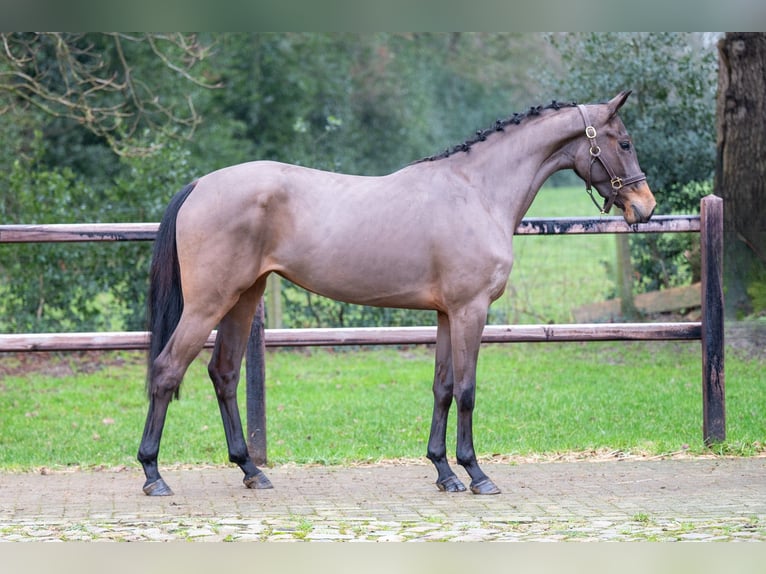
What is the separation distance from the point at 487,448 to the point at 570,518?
84.5 inches

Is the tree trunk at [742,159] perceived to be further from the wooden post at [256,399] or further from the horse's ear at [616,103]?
the wooden post at [256,399]

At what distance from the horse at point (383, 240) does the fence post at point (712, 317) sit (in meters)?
1.19

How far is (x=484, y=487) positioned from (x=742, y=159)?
598 centimetres

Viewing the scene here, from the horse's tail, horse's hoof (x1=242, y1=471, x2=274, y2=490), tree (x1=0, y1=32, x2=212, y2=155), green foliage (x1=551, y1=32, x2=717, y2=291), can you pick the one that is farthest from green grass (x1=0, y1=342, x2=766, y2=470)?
tree (x1=0, y1=32, x2=212, y2=155)

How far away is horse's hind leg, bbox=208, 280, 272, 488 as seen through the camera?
6.07 metres

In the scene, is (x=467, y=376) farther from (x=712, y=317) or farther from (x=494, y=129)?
(x=712, y=317)

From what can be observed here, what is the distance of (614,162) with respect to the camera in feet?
19.7

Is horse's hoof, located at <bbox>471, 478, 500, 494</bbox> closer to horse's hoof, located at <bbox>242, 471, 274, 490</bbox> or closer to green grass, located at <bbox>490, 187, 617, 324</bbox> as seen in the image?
horse's hoof, located at <bbox>242, 471, 274, 490</bbox>

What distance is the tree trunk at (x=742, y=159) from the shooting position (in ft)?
33.5

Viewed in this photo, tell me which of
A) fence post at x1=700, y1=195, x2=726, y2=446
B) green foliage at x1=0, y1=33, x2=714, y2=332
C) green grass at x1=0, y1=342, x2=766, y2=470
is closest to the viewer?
fence post at x1=700, y1=195, x2=726, y2=446

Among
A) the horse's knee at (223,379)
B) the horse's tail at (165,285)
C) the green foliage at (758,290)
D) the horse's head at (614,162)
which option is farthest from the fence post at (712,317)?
the horse's tail at (165,285)

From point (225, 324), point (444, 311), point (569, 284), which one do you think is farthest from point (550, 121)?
point (569, 284)

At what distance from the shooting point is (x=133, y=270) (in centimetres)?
1095

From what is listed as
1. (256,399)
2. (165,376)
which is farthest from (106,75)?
(165,376)
